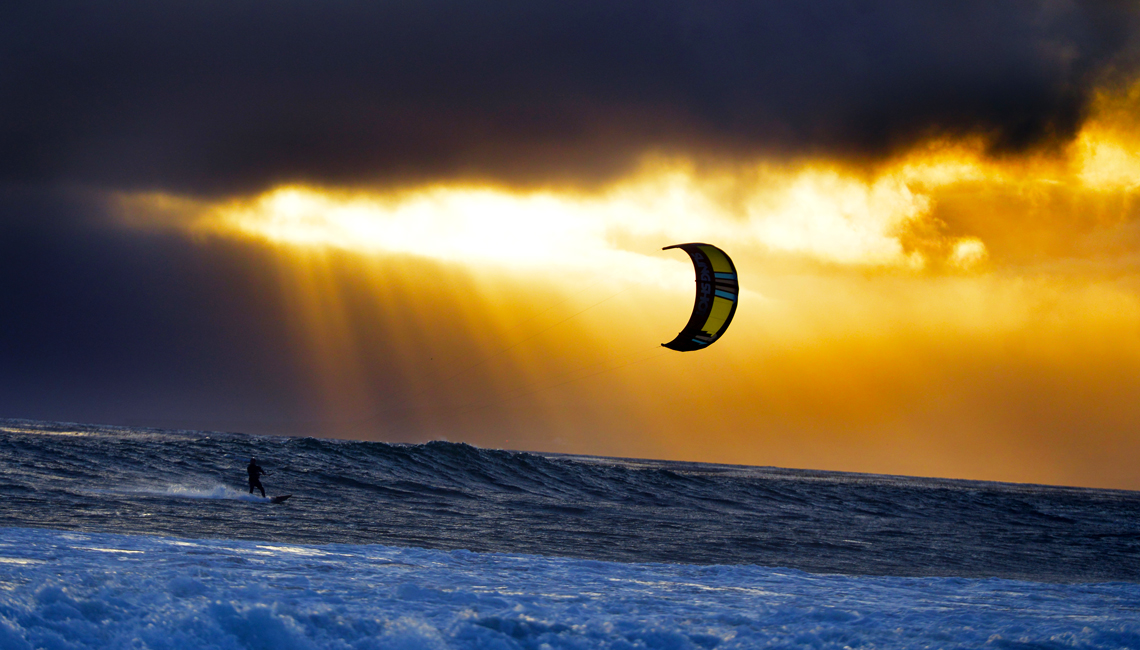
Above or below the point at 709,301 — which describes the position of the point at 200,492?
below

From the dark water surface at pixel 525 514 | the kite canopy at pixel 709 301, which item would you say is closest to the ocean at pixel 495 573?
the dark water surface at pixel 525 514

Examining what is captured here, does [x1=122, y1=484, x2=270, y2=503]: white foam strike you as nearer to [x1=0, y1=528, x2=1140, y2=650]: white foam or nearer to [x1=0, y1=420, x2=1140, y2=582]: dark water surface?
[x1=0, y1=420, x2=1140, y2=582]: dark water surface

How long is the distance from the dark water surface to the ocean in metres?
0.13

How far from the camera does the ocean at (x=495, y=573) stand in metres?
6.34

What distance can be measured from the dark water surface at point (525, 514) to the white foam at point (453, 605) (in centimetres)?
210

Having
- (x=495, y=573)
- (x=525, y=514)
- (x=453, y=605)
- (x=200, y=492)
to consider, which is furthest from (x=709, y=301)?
(x=200, y=492)

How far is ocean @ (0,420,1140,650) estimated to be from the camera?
6.34 metres

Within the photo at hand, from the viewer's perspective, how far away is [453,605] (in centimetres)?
709

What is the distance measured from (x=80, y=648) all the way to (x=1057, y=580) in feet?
44.0

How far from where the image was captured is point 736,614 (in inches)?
294

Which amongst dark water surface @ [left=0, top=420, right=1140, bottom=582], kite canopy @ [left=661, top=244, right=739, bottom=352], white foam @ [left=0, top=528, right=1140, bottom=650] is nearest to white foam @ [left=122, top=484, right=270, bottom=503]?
dark water surface @ [left=0, top=420, right=1140, bottom=582]

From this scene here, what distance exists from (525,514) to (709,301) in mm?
6450

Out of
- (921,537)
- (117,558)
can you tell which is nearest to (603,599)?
(117,558)

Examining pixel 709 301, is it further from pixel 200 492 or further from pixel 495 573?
pixel 200 492
